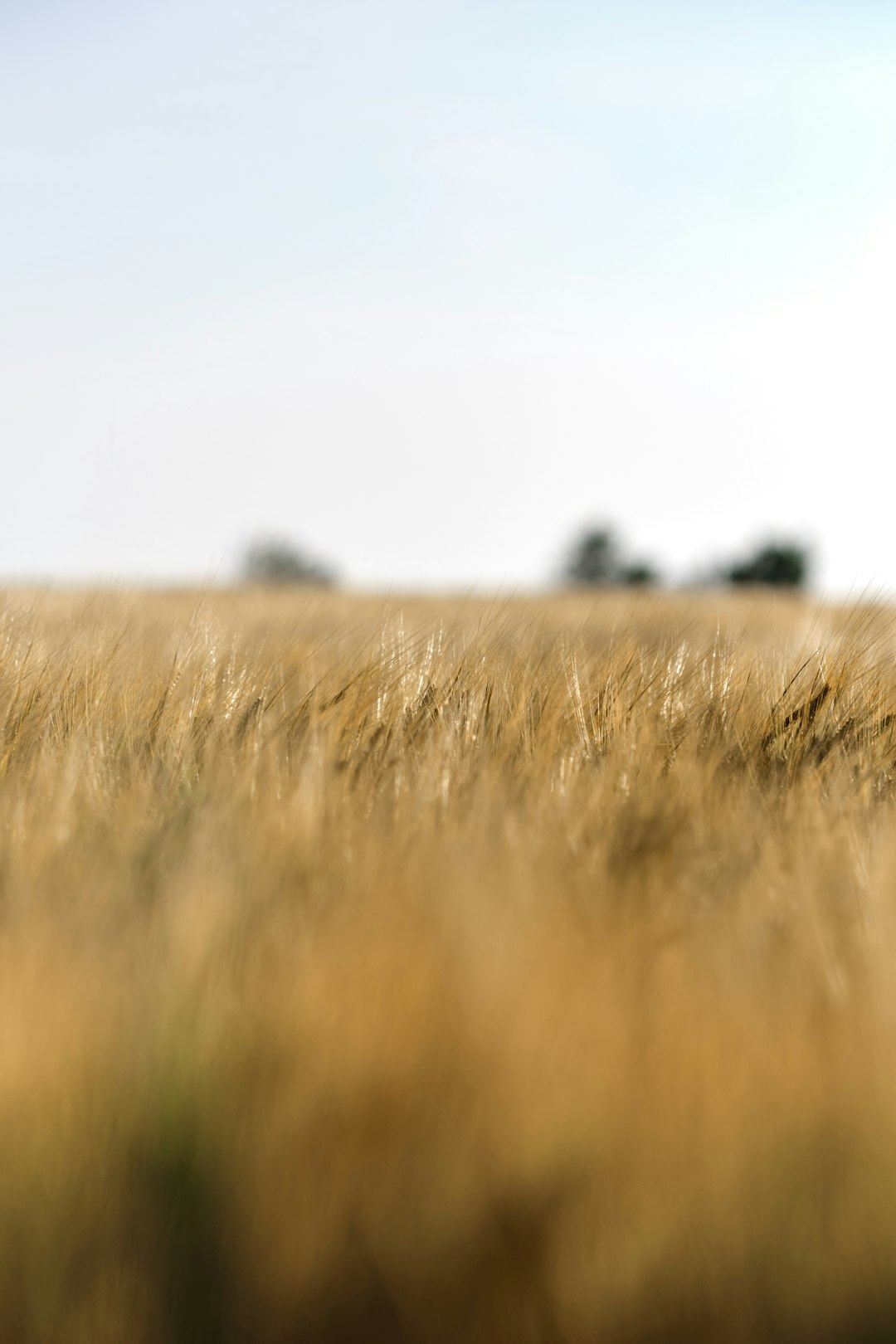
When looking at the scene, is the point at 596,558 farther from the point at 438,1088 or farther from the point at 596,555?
the point at 438,1088

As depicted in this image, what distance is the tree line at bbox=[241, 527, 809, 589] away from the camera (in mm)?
29484

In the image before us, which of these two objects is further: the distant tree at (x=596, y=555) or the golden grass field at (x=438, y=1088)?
the distant tree at (x=596, y=555)

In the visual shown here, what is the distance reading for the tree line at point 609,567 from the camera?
29484 millimetres

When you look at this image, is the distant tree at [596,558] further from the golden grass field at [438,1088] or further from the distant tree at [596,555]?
the golden grass field at [438,1088]

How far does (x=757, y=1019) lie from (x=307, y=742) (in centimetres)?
102

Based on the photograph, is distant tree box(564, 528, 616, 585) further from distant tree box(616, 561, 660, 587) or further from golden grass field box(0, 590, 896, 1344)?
golden grass field box(0, 590, 896, 1344)

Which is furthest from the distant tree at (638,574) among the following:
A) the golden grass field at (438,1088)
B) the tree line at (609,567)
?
the golden grass field at (438,1088)

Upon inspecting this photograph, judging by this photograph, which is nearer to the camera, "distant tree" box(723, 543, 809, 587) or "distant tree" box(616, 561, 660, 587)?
"distant tree" box(723, 543, 809, 587)

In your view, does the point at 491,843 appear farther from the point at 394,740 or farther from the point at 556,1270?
the point at 394,740

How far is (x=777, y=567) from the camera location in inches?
1165

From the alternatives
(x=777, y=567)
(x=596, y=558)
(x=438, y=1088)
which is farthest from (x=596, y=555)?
(x=438, y=1088)

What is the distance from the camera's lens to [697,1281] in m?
0.82

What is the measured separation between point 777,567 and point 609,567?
24.3 feet

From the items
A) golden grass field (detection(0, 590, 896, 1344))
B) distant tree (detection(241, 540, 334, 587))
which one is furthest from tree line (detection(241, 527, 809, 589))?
golden grass field (detection(0, 590, 896, 1344))
